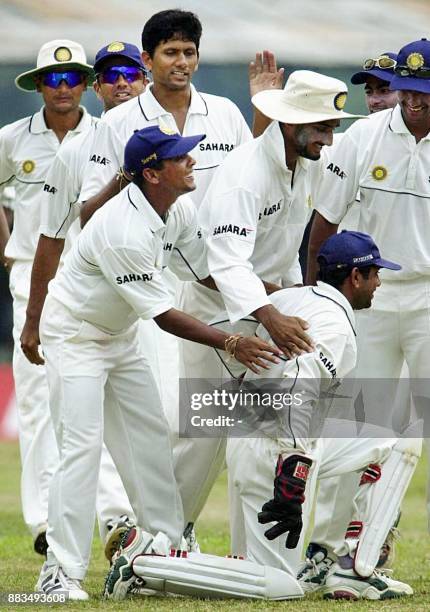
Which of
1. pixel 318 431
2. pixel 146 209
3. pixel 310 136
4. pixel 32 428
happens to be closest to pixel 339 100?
pixel 310 136

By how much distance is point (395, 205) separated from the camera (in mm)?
6430

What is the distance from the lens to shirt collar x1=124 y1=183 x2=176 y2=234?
227 inches

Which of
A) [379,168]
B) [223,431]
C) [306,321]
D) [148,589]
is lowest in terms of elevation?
[148,589]

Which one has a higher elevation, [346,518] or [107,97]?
[107,97]

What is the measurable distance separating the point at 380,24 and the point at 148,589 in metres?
9.37

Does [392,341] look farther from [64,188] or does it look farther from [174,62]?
[64,188]

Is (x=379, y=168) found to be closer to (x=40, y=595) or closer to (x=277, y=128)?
(x=277, y=128)

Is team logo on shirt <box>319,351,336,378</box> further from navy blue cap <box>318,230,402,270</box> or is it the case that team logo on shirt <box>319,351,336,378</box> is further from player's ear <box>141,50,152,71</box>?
player's ear <box>141,50,152,71</box>

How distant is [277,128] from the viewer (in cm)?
603

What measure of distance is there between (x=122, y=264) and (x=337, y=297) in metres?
0.83

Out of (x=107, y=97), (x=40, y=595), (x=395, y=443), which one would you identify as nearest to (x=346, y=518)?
(x=395, y=443)

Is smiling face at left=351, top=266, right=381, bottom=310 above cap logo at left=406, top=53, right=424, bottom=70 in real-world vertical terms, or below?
below

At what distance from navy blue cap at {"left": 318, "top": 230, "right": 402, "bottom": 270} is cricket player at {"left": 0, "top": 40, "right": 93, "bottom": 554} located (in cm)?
205

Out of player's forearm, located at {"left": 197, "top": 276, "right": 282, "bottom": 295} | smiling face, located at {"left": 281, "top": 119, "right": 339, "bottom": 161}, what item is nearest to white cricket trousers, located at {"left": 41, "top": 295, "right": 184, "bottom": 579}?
player's forearm, located at {"left": 197, "top": 276, "right": 282, "bottom": 295}
